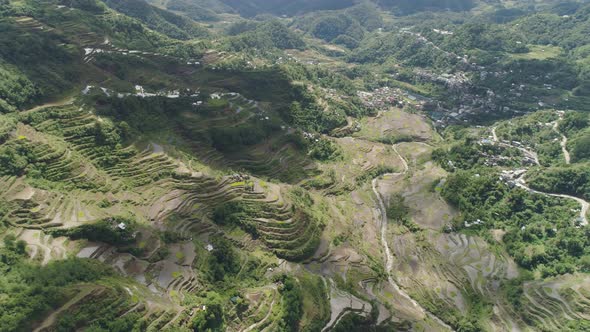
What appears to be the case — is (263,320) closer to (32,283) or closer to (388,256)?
(32,283)

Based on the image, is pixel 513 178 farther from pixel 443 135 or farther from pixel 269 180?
pixel 269 180

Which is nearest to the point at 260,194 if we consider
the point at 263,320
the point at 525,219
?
the point at 263,320

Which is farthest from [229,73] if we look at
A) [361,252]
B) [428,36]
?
[428,36]

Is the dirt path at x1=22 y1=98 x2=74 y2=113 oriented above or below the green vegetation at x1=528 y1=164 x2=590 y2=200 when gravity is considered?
above

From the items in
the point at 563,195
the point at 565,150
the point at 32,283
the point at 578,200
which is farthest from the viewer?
the point at 565,150

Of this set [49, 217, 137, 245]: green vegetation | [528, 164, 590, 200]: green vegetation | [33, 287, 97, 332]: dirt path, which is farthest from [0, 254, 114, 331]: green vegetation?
[528, 164, 590, 200]: green vegetation

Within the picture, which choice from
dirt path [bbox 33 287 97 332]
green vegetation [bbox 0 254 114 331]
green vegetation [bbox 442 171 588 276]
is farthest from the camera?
green vegetation [bbox 442 171 588 276]

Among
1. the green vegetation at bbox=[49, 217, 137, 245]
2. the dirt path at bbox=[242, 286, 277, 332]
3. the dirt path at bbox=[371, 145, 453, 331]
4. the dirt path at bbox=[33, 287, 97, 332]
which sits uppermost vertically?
the dirt path at bbox=[33, 287, 97, 332]

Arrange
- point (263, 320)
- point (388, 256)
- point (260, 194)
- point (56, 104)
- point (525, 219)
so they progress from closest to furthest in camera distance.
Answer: point (263, 320), point (260, 194), point (388, 256), point (56, 104), point (525, 219)

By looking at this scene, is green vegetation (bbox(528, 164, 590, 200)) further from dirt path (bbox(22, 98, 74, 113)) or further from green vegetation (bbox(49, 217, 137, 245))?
dirt path (bbox(22, 98, 74, 113))

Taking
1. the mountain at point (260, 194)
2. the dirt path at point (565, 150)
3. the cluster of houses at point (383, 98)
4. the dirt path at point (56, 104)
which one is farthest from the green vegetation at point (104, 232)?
the dirt path at point (565, 150)

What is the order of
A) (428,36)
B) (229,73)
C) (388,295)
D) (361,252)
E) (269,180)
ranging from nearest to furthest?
(388,295) → (361,252) → (269,180) → (229,73) → (428,36)
